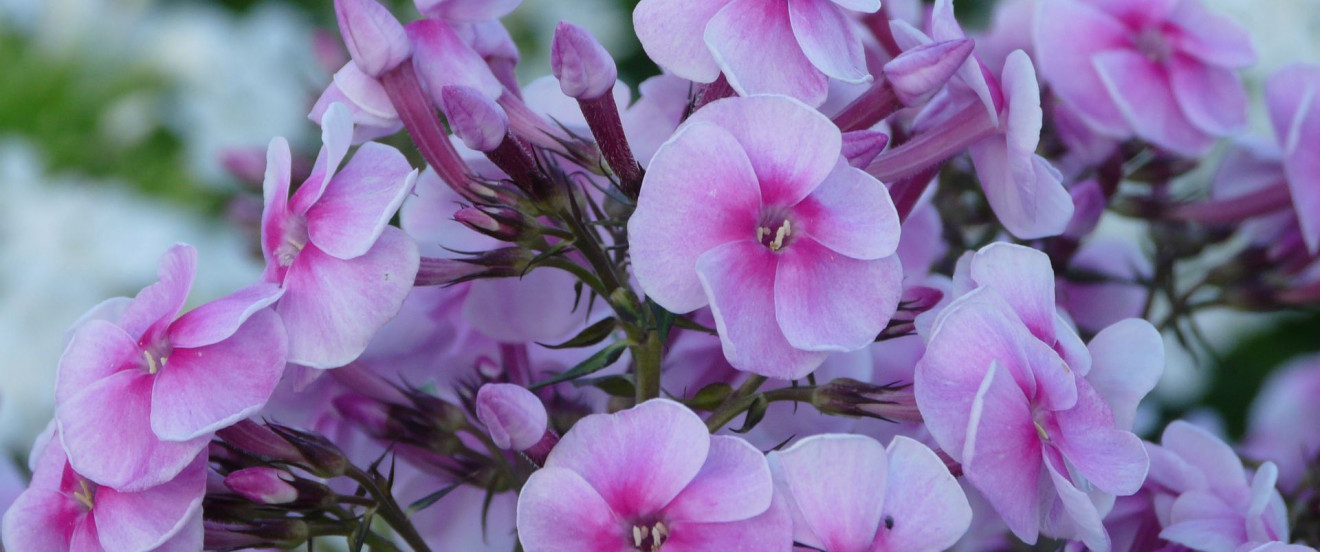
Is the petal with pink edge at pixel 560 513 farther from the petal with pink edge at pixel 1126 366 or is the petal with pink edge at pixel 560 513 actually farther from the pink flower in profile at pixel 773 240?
the petal with pink edge at pixel 1126 366

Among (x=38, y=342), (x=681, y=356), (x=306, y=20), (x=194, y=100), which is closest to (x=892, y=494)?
(x=681, y=356)

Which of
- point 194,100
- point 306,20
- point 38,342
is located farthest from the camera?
point 306,20

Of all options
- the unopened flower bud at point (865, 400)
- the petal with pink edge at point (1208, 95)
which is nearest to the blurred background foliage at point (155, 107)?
the petal with pink edge at point (1208, 95)

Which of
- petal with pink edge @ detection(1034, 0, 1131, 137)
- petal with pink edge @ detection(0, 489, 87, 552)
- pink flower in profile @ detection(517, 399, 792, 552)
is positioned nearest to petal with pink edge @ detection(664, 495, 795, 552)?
pink flower in profile @ detection(517, 399, 792, 552)

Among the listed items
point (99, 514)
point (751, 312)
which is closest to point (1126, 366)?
point (751, 312)

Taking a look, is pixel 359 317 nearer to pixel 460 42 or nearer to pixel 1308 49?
pixel 460 42
